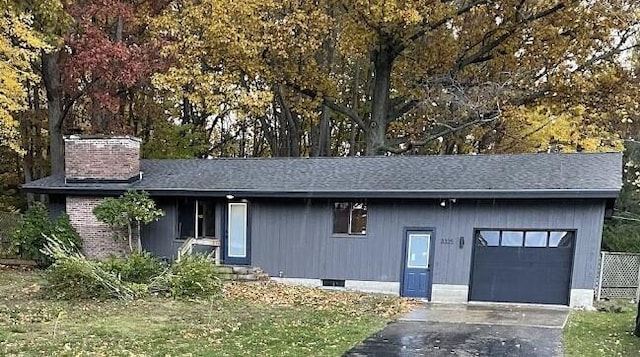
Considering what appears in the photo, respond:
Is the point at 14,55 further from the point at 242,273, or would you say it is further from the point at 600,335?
the point at 600,335

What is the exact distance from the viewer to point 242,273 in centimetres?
1380

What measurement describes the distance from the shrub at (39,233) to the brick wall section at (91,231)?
258mm

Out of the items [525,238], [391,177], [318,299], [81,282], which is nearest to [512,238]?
[525,238]

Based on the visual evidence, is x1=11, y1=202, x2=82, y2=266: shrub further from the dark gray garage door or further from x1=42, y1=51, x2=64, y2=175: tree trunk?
the dark gray garage door

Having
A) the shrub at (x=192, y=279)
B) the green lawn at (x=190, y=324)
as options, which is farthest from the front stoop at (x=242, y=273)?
the shrub at (x=192, y=279)

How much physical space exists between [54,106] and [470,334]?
1618 cm

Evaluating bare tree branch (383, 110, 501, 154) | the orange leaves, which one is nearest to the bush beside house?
the orange leaves

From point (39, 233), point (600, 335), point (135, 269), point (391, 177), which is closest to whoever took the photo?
point (600, 335)

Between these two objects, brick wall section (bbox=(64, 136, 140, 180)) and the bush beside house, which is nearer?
the bush beside house

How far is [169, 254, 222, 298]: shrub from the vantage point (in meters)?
10.9

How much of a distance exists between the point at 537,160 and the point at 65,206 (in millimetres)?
13234

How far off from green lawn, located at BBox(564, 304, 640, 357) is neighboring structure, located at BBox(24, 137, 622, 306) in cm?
164

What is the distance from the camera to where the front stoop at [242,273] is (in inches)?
535

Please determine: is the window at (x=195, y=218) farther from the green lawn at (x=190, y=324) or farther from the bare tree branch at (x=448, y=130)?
the bare tree branch at (x=448, y=130)
